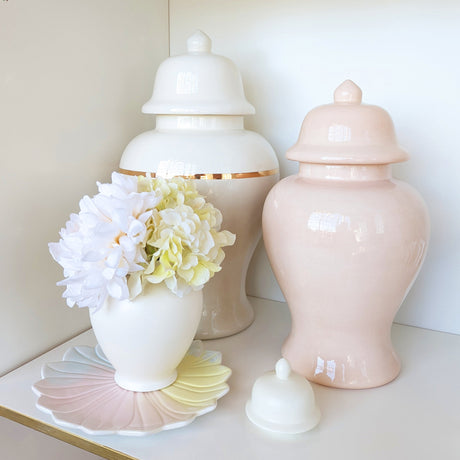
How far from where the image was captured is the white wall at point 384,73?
0.74 m

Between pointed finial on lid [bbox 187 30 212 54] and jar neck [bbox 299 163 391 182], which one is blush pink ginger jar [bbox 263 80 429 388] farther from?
pointed finial on lid [bbox 187 30 212 54]

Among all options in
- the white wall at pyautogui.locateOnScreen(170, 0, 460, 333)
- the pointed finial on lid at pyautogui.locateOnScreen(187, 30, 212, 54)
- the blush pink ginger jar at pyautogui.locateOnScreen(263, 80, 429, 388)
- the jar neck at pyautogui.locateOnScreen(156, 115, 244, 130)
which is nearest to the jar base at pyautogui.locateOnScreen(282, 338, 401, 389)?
the blush pink ginger jar at pyautogui.locateOnScreen(263, 80, 429, 388)

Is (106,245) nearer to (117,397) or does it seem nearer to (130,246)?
(130,246)

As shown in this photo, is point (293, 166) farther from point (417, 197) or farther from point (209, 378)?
point (209, 378)

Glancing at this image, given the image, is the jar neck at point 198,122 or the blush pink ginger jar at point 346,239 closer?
the blush pink ginger jar at point 346,239

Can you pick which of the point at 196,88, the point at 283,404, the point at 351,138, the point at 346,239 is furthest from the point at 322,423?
the point at 196,88

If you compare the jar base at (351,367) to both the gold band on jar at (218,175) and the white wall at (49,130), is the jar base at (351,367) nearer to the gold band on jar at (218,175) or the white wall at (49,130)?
the gold band on jar at (218,175)

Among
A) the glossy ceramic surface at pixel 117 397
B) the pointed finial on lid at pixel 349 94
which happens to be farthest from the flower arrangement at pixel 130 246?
the pointed finial on lid at pixel 349 94

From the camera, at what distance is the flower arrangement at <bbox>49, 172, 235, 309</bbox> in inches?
19.9

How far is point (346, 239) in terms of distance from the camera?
0.57 meters

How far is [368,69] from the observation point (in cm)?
79

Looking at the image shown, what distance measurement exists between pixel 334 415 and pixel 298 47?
57 centimetres

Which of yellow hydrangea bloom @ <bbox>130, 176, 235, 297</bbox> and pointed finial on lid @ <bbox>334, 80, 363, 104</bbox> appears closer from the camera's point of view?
yellow hydrangea bloom @ <bbox>130, 176, 235, 297</bbox>

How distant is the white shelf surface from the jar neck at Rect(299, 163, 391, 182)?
0.85ft
